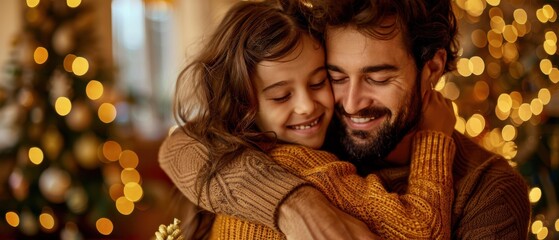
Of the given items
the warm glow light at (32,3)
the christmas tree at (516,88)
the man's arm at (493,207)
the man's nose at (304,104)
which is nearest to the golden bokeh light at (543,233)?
the christmas tree at (516,88)

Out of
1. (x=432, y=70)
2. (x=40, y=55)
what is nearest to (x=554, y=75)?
(x=432, y=70)

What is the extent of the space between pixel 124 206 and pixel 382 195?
260 centimetres

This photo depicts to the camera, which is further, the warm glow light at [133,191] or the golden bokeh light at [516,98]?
the warm glow light at [133,191]

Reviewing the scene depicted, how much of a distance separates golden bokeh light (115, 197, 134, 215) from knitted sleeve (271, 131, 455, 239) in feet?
7.66

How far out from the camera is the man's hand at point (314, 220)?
4.45 feet

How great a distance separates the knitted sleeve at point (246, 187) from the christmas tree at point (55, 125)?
2.12m

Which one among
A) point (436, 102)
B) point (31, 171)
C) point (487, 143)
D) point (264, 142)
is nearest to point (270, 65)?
point (264, 142)

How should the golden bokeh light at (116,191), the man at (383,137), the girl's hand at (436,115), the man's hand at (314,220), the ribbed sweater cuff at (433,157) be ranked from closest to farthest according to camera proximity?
the man's hand at (314,220)
the man at (383,137)
the ribbed sweater cuff at (433,157)
the girl's hand at (436,115)
the golden bokeh light at (116,191)

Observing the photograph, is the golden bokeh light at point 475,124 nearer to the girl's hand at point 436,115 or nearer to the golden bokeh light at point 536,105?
the golden bokeh light at point 536,105

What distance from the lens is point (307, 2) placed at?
5.76 ft

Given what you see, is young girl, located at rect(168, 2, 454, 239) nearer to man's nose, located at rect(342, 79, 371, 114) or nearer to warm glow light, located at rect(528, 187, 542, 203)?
man's nose, located at rect(342, 79, 371, 114)

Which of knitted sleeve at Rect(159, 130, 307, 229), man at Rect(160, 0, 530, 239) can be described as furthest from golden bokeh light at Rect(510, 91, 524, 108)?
knitted sleeve at Rect(159, 130, 307, 229)

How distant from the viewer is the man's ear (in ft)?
6.13

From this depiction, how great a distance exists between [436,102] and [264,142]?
0.49 metres
